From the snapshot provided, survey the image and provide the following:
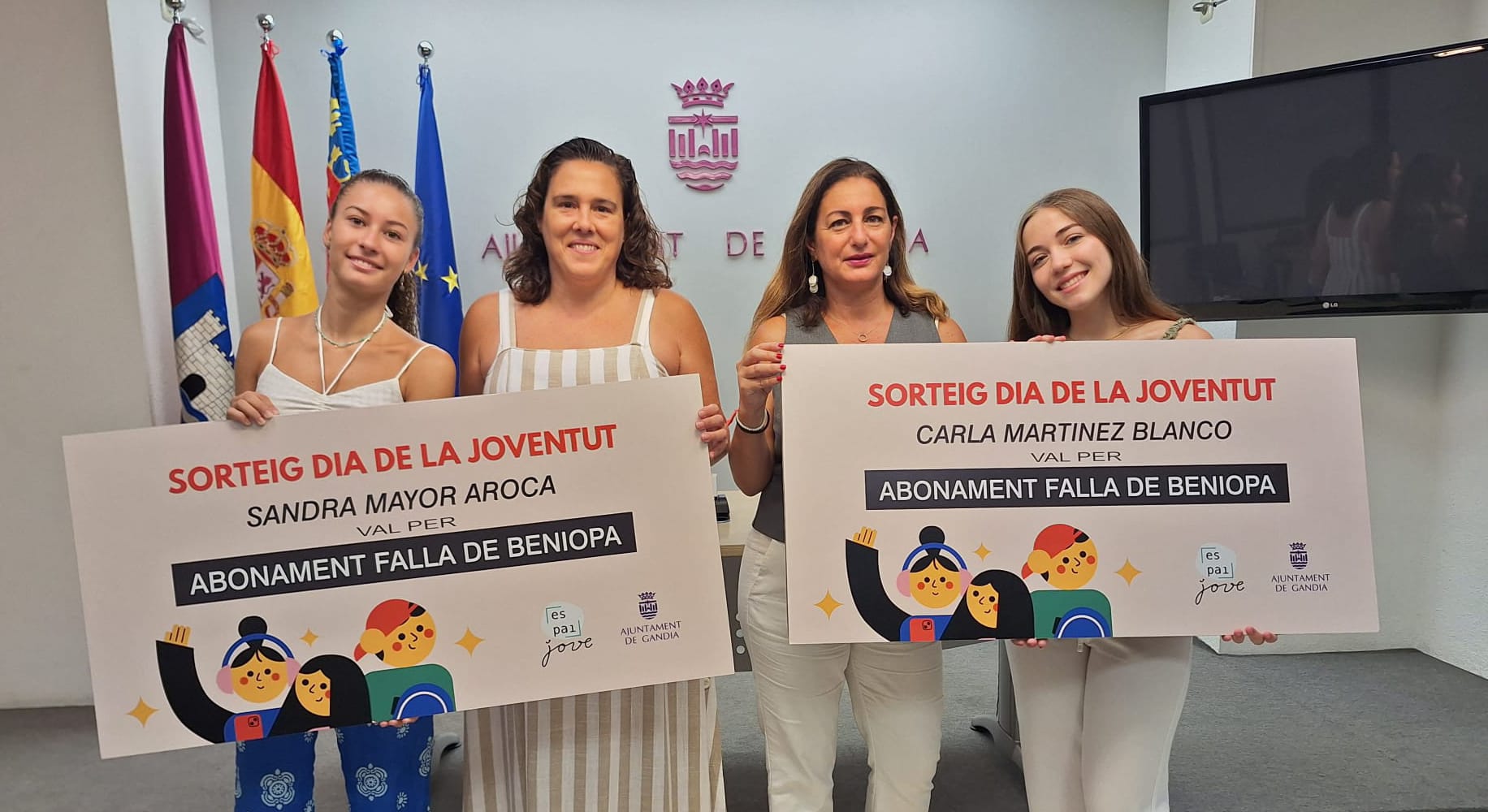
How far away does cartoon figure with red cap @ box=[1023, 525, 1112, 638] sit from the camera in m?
1.48

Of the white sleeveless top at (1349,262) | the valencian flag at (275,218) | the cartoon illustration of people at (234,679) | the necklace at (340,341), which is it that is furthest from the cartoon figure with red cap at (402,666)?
the white sleeveless top at (1349,262)

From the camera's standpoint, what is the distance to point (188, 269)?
300 centimetres

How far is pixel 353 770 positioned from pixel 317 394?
734 millimetres

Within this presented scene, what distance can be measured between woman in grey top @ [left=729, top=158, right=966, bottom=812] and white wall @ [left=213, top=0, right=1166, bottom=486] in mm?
2198

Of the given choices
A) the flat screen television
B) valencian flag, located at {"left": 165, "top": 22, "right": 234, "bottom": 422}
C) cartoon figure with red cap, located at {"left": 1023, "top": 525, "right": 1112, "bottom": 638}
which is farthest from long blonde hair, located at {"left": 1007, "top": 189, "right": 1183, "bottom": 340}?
valencian flag, located at {"left": 165, "top": 22, "right": 234, "bottom": 422}

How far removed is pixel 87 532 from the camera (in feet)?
4.49

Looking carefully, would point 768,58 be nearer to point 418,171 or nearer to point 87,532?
point 418,171

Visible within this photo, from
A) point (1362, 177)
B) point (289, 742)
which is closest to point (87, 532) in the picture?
point (289, 742)

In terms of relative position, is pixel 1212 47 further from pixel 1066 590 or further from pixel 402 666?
pixel 402 666

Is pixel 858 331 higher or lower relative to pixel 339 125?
lower

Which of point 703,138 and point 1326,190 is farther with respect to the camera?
point 703,138

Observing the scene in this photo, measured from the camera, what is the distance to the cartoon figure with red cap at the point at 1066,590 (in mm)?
1480

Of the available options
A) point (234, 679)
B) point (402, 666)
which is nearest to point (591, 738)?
point (402, 666)

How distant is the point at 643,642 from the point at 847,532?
0.41 m
